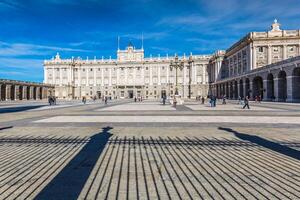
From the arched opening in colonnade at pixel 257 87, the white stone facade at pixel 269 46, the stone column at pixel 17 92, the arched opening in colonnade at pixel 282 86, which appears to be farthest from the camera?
the stone column at pixel 17 92

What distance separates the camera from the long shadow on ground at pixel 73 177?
411cm

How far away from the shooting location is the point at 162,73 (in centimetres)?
11462

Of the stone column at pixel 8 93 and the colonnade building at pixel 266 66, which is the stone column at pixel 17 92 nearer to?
the stone column at pixel 8 93

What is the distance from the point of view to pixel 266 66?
49531 millimetres

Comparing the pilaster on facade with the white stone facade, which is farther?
the white stone facade

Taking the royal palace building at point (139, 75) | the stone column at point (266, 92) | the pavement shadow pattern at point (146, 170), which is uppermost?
the royal palace building at point (139, 75)

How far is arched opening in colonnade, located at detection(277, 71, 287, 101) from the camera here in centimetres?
4606

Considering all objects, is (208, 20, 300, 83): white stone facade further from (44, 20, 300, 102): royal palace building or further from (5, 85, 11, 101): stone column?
(5, 85, 11, 101): stone column

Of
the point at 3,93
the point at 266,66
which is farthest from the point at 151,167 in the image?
the point at 3,93

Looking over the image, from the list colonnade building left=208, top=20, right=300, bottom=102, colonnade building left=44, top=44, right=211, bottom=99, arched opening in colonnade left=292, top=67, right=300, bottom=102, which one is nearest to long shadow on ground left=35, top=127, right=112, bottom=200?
colonnade building left=208, top=20, right=300, bottom=102

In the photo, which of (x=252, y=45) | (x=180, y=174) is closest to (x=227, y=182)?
(x=180, y=174)

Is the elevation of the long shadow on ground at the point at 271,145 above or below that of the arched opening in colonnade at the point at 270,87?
below

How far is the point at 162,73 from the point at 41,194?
11176 centimetres

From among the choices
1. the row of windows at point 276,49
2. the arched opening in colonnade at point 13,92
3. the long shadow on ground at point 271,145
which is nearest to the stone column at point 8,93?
the arched opening in colonnade at point 13,92
